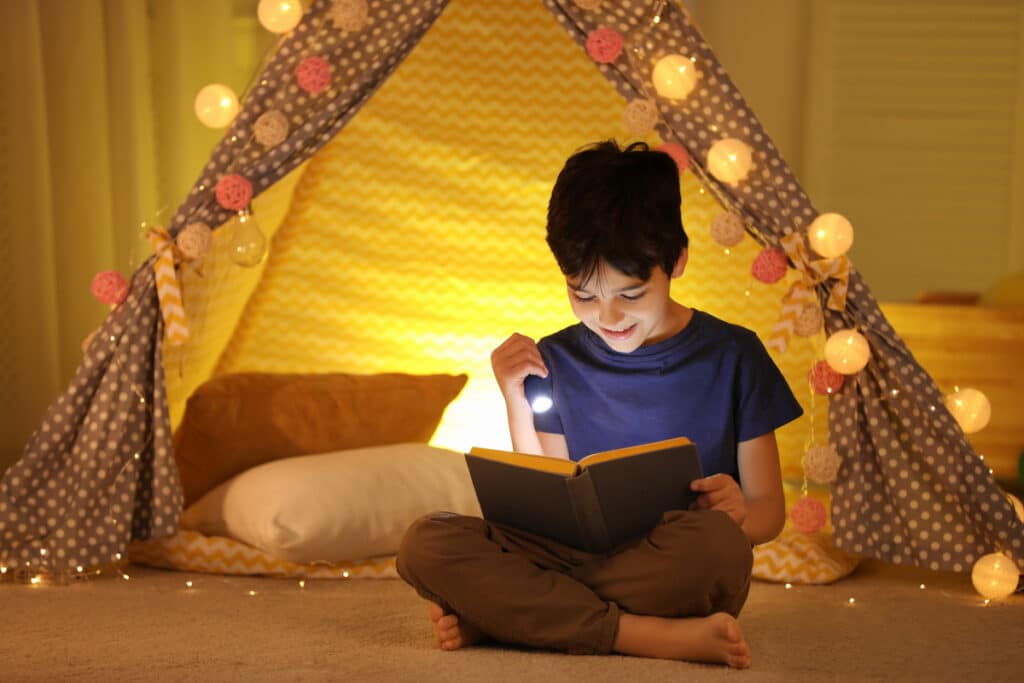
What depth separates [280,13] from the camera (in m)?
2.35

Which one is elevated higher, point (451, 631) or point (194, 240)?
point (194, 240)

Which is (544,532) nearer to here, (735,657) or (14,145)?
(735,657)

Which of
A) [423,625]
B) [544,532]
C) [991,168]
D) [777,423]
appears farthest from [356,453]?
[991,168]

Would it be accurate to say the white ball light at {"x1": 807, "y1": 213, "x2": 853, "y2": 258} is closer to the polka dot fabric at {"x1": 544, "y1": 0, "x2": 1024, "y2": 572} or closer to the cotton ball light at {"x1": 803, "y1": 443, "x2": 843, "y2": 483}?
the polka dot fabric at {"x1": 544, "y1": 0, "x2": 1024, "y2": 572}

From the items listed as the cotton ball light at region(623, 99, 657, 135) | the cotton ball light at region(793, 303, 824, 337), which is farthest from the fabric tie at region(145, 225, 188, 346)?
the cotton ball light at region(793, 303, 824, 337)

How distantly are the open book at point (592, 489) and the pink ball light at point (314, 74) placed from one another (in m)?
0.89

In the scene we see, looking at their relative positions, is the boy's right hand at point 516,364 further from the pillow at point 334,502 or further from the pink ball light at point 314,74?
the pink ball light at point 314,74

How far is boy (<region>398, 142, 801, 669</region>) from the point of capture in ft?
5.76

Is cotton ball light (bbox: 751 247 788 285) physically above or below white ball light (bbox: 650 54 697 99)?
below

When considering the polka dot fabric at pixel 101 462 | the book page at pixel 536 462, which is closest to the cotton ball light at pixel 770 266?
the book page at pixel 536 462

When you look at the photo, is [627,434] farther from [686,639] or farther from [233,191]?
[233,191]

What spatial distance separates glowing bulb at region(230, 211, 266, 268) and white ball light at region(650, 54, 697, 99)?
0.83 meters

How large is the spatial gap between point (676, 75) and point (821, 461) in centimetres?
78

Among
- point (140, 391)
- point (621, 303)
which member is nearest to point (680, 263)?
point (621, 303)
